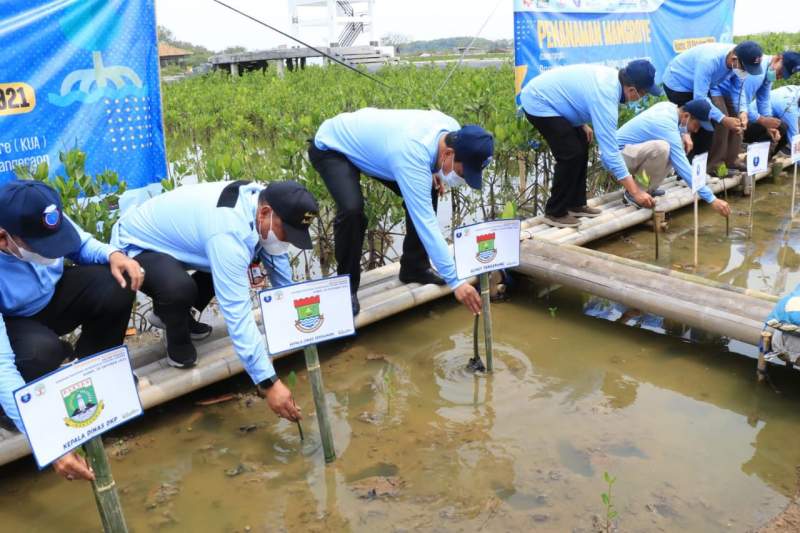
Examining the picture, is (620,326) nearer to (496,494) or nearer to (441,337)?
(441,337)

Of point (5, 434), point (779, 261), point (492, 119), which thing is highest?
point (492, 119)

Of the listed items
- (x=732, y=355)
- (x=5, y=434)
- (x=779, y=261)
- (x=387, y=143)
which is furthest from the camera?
(x=779, y=261)

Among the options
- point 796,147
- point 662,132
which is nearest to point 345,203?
point 662,132

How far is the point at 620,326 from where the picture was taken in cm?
449

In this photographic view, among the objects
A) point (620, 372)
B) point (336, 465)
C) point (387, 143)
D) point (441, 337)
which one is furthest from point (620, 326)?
point (336, 465)

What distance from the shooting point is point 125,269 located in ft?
10.4

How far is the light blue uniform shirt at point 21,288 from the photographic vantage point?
2426 mm

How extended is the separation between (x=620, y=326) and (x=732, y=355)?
0.70m

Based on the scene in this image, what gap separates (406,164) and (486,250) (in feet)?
2.05

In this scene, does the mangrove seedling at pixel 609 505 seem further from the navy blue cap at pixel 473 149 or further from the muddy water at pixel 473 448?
the navy blue cap at pixel 473 149

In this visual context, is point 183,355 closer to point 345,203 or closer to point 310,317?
point 310,317

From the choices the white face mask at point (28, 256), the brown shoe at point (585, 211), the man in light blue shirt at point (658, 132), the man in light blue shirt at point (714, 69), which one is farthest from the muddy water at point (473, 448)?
the man in light blue shirt at point (714, 69)

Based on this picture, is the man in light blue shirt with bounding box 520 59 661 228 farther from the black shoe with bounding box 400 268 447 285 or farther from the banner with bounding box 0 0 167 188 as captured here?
the banner with bounding box 0 0 167 188

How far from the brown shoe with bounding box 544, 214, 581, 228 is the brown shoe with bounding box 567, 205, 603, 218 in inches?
6.9
